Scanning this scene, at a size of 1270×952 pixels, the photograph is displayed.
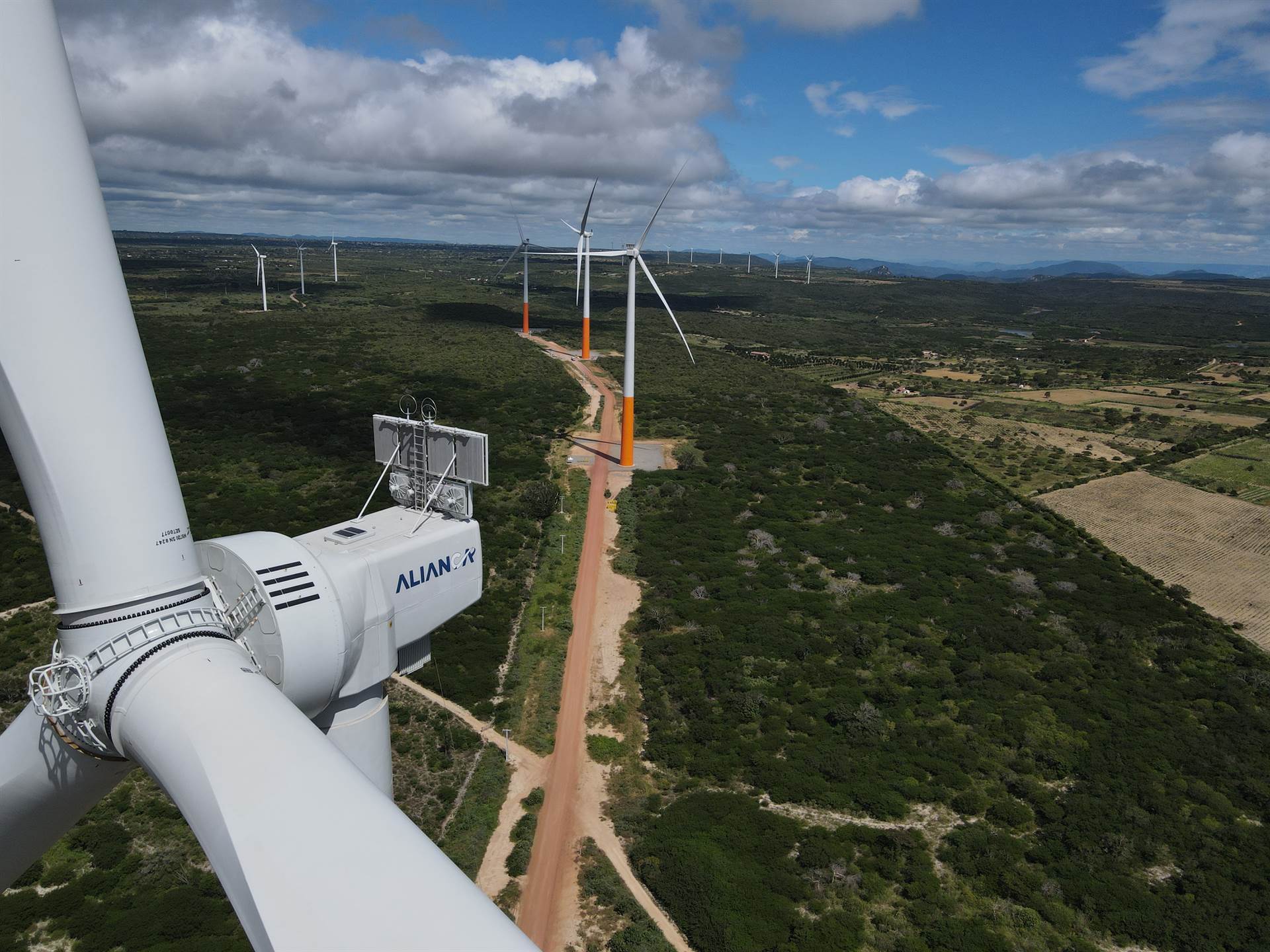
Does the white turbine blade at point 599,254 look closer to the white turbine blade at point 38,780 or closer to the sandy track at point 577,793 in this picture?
the sandy track at point 577,793

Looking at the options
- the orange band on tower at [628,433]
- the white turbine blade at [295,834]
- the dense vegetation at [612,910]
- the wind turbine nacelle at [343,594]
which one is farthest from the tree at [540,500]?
the white turbine blade at [295,834]

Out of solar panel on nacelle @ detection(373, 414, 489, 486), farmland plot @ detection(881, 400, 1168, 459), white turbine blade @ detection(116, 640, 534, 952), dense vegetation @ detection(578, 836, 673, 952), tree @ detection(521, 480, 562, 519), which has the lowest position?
dense vegetation @ detection(578, 836, 673, 952)

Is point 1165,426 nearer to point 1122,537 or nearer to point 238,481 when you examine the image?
point 1122,537

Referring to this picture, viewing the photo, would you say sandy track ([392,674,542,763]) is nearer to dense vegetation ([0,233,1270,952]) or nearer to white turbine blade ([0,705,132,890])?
dense vegetation ([0,233,1270,952])

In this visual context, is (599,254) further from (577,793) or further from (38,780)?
(38,780)

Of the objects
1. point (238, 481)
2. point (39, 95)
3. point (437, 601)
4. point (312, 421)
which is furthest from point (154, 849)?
point (312, 421)

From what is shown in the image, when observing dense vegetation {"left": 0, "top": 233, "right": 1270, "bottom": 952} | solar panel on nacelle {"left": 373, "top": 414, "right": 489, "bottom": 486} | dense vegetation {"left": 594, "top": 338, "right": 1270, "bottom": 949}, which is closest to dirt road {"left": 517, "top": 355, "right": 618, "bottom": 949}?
dense vegetation {"left": 0, "top": 233, "right": 1270, "bottom": 952}

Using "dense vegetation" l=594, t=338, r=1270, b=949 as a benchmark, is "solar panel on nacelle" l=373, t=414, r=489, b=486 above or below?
above
